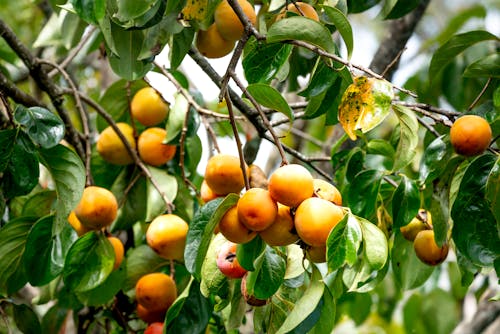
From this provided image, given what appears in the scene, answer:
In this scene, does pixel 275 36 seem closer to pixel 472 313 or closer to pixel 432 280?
pixel 432 280

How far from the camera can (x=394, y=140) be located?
145 cm

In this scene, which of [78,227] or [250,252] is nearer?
[250,252]

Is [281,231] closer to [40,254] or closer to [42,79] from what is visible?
[40,254]

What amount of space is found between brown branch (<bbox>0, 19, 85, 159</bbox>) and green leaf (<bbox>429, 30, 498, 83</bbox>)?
2.32 feet

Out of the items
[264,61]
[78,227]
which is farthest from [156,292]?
[264,61]

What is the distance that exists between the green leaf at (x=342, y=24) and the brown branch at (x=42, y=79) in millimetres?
722

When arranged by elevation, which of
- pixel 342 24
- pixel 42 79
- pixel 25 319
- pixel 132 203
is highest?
pixel 342 24

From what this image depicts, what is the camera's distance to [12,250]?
1.34 m

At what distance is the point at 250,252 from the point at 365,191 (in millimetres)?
303

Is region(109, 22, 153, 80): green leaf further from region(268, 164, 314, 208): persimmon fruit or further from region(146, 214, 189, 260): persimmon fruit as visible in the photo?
region(268, 164, 314, 208): persimmon fruit

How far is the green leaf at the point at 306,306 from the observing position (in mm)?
933

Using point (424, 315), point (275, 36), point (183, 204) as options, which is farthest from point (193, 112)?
point (424, 315)

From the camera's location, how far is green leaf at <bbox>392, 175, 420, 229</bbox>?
3.85 feet

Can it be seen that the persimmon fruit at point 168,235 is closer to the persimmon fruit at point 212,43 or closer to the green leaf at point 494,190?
the persimmon fruit at point 212,43
